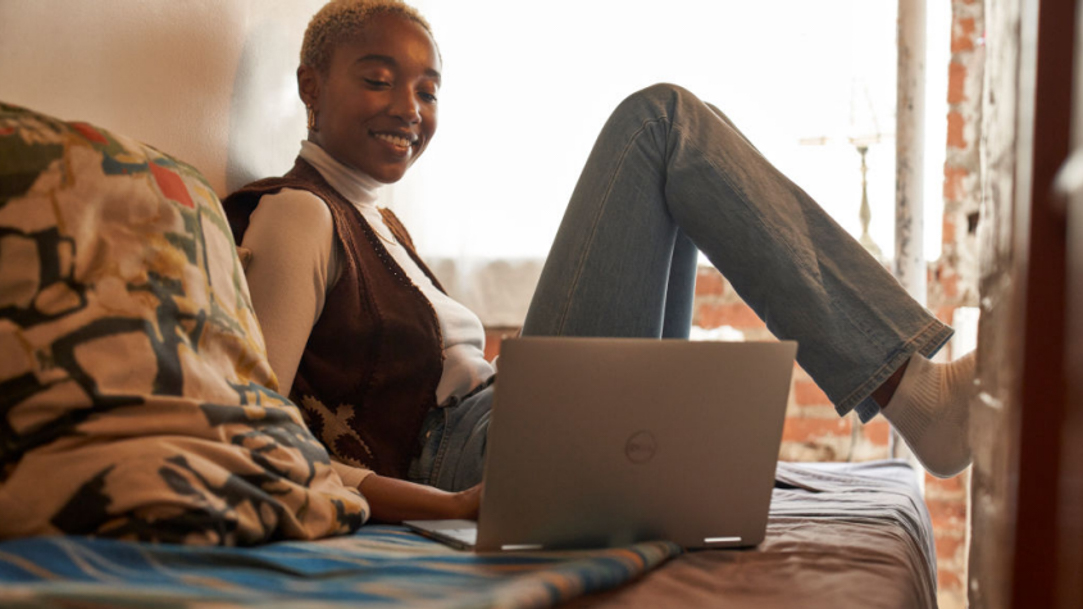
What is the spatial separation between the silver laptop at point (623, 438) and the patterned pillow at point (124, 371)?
19 cm

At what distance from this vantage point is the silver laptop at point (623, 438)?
787 mm

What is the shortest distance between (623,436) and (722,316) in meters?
1.53

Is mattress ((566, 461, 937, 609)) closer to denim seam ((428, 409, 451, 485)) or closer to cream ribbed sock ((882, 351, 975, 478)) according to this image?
cream ribbed sock ((882, 351, 975, 478))

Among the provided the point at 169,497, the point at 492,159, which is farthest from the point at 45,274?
the point at 492,159

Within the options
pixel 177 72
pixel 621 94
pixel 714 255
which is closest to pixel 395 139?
pixel 177 72

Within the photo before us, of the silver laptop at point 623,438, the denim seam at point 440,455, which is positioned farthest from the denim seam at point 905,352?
the denim seam at point 440,455

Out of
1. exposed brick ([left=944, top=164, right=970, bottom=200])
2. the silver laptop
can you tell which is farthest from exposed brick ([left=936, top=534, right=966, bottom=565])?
the silver laptop

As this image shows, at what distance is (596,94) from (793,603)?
170cm

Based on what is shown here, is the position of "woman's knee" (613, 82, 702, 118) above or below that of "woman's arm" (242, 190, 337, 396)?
above

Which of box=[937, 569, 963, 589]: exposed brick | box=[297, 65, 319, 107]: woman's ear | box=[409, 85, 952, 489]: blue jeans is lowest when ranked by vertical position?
box=[937, 569, 963, 589]: exposed brick

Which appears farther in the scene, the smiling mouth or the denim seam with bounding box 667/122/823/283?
the smiling mouth

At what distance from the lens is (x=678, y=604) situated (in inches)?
28.1

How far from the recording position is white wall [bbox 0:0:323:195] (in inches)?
39.0

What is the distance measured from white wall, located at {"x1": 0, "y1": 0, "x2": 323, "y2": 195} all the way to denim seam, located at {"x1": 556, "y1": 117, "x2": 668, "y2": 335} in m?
0.54
